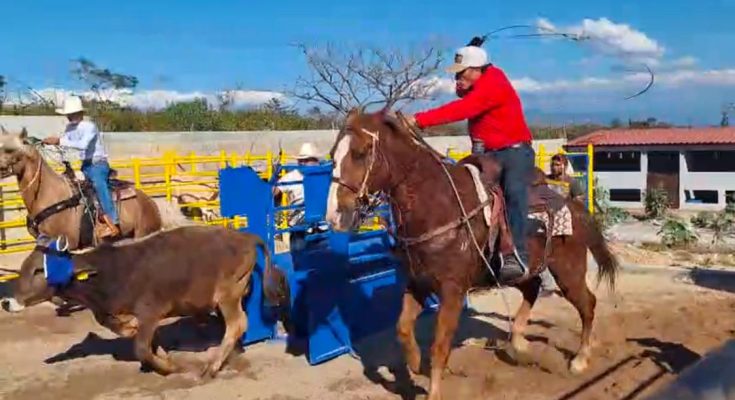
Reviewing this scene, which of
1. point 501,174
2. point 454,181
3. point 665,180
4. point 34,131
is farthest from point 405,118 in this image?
point 665,180

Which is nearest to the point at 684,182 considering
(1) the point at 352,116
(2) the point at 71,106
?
(2) the point at 71,106

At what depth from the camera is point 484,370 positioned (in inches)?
270

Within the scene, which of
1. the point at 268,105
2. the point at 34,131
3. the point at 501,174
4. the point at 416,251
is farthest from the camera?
the point at 268,105

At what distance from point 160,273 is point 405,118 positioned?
8.64ft

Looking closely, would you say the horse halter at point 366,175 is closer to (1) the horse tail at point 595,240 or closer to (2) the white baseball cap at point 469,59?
(2) the white baseball cap at point 469,59

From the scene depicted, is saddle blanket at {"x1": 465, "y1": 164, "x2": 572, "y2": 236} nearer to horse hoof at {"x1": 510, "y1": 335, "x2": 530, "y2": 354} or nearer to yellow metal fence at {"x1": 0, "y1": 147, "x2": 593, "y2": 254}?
horse hoof at {"x1": 510, "y1": 335, "x2": 530, "y2": 354}

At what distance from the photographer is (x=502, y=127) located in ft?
20.3

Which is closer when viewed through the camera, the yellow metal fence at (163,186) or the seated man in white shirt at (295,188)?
the seated man in white shirt at (295,188)

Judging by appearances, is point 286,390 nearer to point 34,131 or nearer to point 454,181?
point 454,181

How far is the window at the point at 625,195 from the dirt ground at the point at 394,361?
26.7 metres

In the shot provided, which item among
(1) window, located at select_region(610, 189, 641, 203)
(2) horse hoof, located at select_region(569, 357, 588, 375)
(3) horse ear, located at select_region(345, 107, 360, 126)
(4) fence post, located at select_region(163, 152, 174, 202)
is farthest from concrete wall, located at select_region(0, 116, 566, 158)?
(1) window, located at select_region(610, 189, 641, 203)

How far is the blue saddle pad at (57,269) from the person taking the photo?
6457mm

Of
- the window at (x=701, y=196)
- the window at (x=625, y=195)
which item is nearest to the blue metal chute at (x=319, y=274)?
the window at (x=701, y=196)

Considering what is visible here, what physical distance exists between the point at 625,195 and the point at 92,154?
97.5 ft
